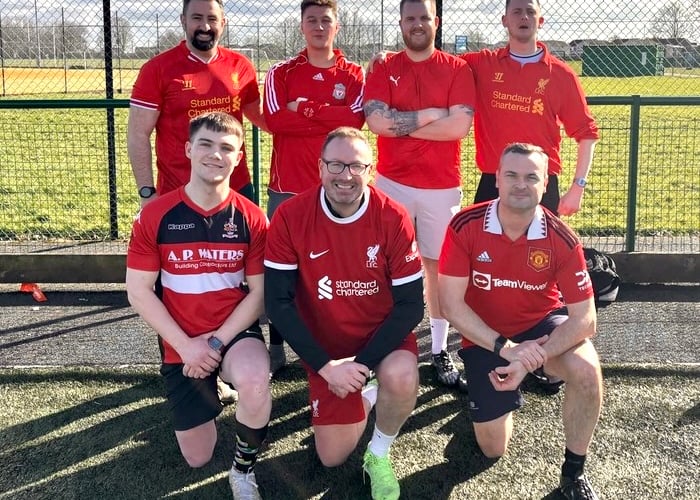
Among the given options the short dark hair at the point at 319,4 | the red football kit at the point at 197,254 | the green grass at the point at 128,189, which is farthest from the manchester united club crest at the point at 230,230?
the green grass at the point at 128,189

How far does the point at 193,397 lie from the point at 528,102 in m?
2.57

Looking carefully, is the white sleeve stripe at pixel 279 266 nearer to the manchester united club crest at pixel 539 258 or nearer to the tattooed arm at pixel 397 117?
the manchester united club crest at pixel 539 258

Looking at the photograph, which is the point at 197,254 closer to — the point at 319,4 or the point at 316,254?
the point at 316,254

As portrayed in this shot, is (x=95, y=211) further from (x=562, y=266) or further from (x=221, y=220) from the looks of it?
(x=562, y=266)

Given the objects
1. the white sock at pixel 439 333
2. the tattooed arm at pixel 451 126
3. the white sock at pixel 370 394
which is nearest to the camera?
the white sock at pixel 370 394

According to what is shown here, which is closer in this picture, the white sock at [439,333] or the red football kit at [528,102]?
the red football kit at [528,102]

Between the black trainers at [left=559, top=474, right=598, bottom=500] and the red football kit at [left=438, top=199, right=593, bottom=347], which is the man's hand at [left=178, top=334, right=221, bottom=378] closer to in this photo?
the red football kit at [left=438, top=199, right=593, bottom=347]

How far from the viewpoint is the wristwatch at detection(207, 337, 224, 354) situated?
11.5 feet

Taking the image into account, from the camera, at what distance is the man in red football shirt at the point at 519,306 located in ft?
11.0

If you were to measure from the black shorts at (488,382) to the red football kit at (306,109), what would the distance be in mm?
1581

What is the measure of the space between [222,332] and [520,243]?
1.48m

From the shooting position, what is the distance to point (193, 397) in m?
3.59

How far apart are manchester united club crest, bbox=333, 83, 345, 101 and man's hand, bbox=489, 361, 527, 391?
6.47 ft

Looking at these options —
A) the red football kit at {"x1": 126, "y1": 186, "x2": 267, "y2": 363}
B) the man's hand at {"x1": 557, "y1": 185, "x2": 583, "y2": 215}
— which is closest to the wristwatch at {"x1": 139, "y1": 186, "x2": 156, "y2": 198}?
the red football kit at {"x1": 126, "y1": 186, "x2": 267, "y2": 363}
